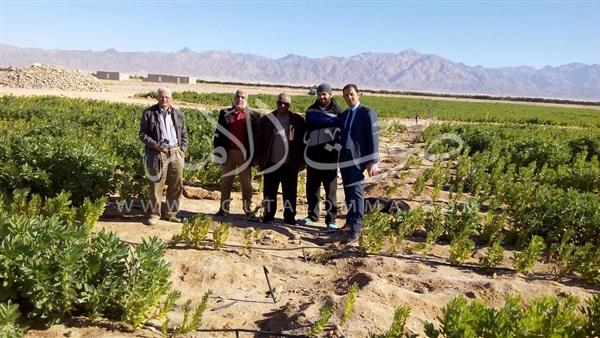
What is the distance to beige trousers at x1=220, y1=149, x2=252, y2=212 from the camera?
6953mm

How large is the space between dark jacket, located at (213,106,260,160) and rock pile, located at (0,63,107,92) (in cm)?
3837

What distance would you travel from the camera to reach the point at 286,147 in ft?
22.3

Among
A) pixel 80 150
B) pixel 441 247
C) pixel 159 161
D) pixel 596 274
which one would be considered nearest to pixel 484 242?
pixel 441 247

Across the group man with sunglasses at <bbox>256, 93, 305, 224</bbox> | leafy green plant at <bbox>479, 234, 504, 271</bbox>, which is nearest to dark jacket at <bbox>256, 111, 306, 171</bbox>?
man with sunglasses at <bbox>256, 93, 305, 224</bbox>

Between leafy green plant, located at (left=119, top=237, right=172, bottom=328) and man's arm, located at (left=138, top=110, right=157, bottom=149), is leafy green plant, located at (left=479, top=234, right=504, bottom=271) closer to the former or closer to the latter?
leafy green plant, located at (left=119, top=237, right=172, bottom=328)

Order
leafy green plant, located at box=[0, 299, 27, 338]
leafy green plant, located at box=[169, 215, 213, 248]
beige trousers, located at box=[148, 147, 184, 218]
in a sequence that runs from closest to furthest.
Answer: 1. leafy green plant, located at box=[0, 299, 27, 338]
2. leafy green plant, located at box=[169, 215, 213, 248]
3. beige trousers, located at box=[148, 147, 184, 218]

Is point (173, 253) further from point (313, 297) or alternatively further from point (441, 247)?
point (441, 247)

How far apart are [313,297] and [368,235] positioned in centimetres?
152

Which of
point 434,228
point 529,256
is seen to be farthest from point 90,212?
point 529,256

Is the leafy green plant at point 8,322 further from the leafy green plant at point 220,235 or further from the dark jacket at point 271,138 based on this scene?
the dark jacket at point 271,138

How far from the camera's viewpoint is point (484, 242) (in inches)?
267

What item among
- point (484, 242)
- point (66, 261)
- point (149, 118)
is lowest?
point (484, 242)

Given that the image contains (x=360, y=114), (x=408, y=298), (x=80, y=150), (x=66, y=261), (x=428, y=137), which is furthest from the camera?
(x=428, y=137)

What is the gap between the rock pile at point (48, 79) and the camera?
39938mm
